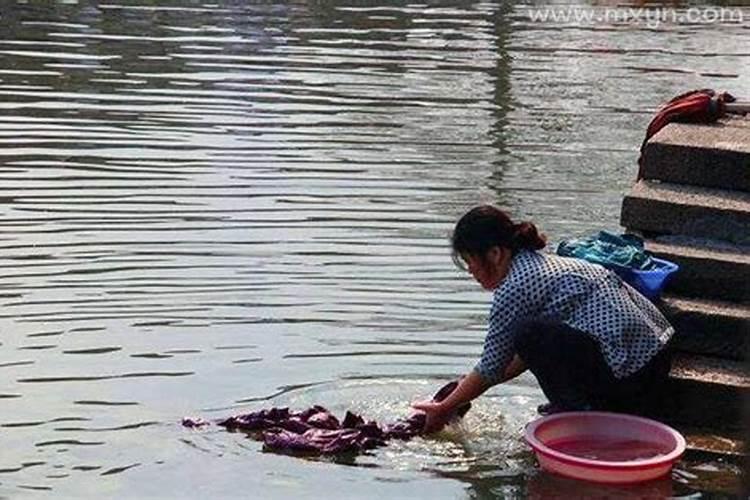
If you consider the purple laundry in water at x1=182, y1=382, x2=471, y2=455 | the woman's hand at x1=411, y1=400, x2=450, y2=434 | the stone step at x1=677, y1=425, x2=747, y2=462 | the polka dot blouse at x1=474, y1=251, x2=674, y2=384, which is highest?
the polka dot blouse at x1=474, y1=251, x2=674, y2=384

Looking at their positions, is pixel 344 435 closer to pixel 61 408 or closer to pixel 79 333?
pixel 61 408

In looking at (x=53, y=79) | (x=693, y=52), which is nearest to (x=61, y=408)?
(x=53, y=79)

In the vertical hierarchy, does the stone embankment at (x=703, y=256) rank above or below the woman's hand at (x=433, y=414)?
above

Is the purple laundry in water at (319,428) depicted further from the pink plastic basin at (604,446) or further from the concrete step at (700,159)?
the concrete step at (700,159)

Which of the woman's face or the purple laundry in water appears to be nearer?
the woman's face

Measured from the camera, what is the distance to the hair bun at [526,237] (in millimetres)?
6156

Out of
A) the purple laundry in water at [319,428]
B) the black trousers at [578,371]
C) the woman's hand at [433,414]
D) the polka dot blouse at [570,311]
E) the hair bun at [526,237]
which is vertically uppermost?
the hair bun at [526,237]

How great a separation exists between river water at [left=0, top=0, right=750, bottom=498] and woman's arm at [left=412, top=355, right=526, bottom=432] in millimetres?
143

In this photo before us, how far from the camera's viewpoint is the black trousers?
239 inches

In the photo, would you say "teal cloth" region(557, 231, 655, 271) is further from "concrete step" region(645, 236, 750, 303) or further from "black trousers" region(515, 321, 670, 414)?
"black trousers" region(515, 321, 670, 414)

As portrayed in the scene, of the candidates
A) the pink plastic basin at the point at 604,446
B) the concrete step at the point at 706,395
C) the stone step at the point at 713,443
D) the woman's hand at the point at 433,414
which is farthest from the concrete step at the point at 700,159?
the woman's hand at the point at 433,414

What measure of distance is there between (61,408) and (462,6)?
63.0 ft

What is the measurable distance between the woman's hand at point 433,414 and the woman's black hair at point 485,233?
615 millimetres

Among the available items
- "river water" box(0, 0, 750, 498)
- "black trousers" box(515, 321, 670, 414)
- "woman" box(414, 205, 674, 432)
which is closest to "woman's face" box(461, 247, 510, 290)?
"woman" box(414, 205, 674, 432)
